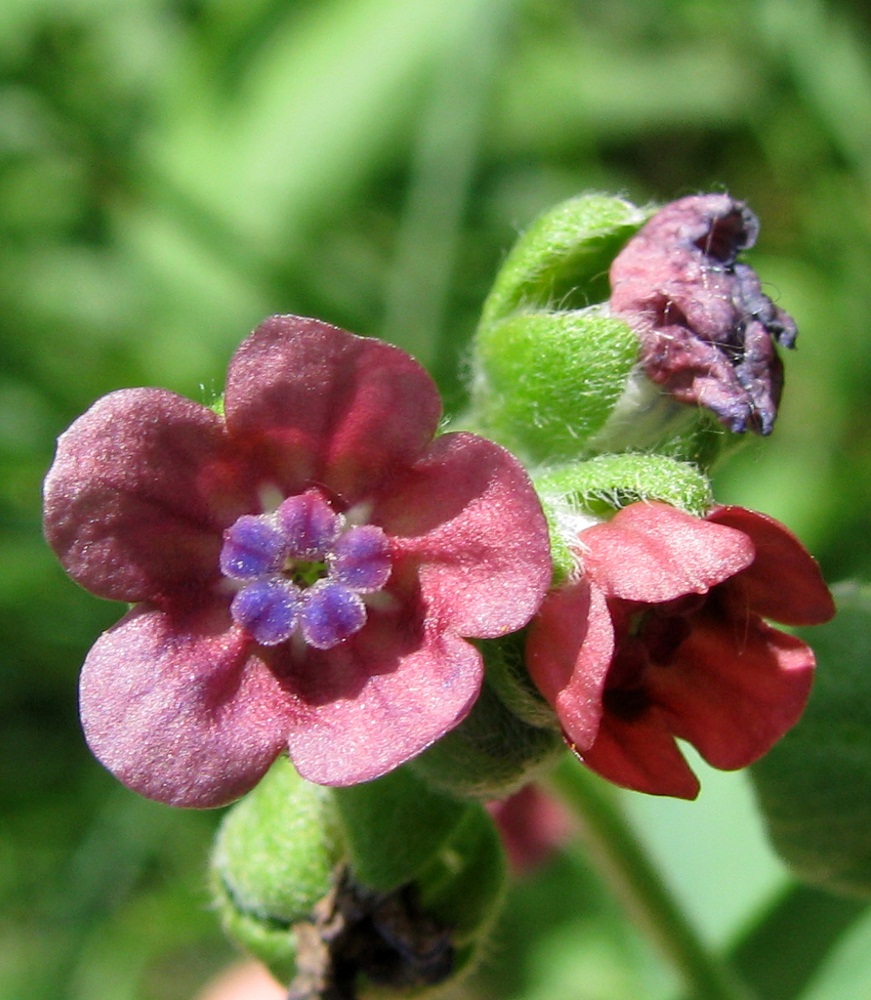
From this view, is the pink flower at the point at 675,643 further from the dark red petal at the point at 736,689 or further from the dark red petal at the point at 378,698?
the dark red petal at the point at 378,698

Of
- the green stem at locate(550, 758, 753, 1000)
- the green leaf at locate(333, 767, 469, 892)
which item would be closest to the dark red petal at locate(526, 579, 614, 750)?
the green leaf at locate(333, 767, 469, 892)

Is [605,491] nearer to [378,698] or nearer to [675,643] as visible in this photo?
[675,643]

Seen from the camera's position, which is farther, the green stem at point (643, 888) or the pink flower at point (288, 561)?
the green stem at point (643, 888)

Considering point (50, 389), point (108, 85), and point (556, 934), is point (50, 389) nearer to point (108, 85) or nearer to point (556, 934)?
point (108, 85)

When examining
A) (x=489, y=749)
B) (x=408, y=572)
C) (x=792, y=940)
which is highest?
(x=408, y=572)

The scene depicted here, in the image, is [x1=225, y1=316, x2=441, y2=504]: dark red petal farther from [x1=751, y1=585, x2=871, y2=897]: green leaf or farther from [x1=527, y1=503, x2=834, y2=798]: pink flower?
[x1=751, y1=585, x2=871, y2=897]: green leaf

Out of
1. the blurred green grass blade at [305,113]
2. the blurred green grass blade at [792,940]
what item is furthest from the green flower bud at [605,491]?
the blurred green grass blade at [305,113]

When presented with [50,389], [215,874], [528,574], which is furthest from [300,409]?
[50,389]

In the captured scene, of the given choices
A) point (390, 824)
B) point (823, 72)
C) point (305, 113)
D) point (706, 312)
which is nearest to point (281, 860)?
point (390, 824)
